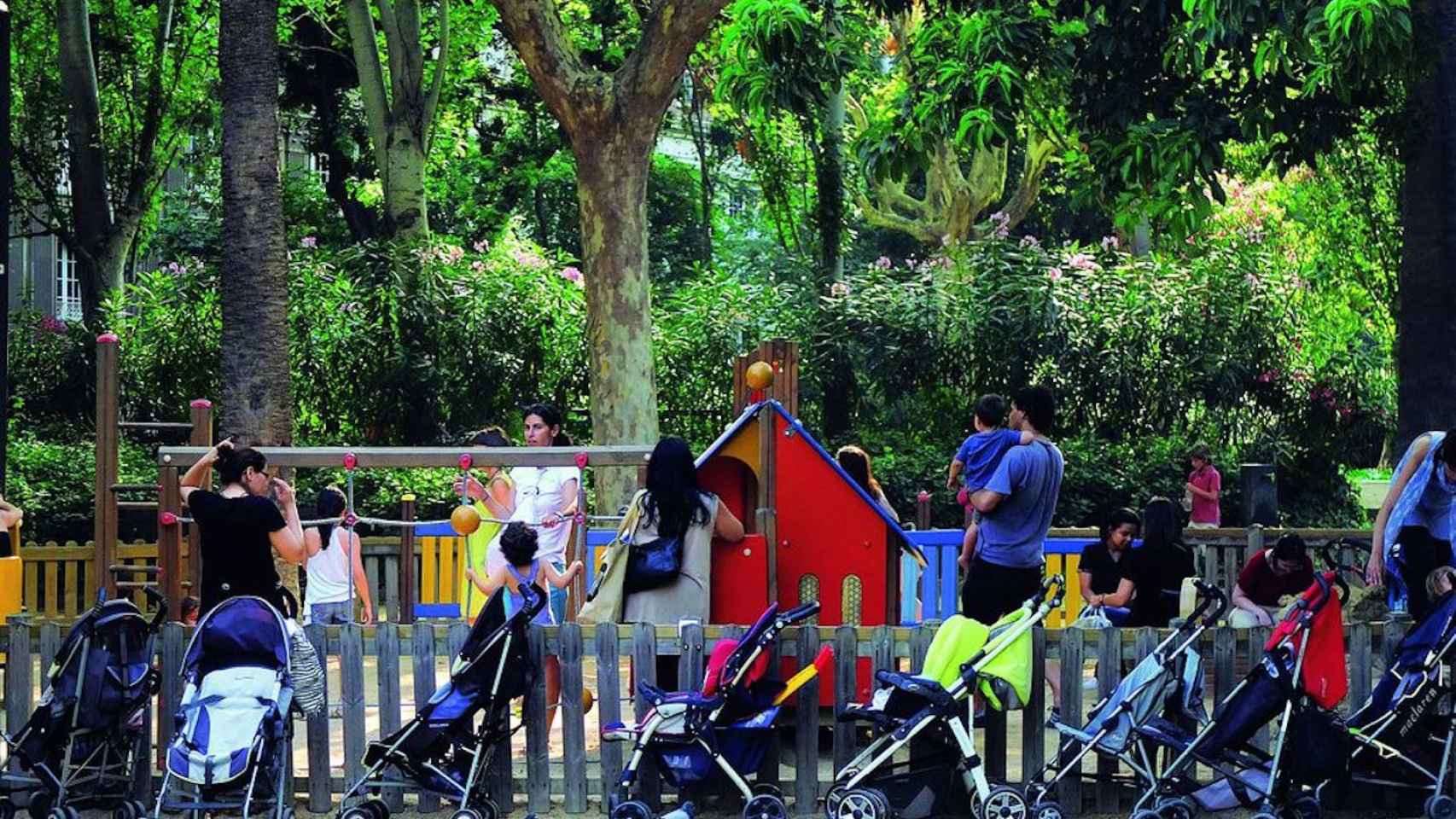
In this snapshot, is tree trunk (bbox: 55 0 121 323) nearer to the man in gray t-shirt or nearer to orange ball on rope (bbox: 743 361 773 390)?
orange ball on rope (bbox: 743 361 773 390)

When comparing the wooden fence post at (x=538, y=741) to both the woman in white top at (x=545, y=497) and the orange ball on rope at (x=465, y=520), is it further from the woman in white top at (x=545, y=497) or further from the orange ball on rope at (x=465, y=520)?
the woman in white top at (x=545, y=497)

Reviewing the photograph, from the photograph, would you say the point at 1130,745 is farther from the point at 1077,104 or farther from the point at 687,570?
the point at 1077,104

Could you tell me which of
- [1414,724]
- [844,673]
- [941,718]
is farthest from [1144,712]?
[844,673]

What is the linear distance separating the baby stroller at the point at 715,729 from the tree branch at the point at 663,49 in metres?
8.30

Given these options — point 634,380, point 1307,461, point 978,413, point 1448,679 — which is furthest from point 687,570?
point 1307,461

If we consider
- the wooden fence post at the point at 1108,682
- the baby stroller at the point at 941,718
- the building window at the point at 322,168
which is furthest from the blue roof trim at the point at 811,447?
the building window at the point at 322,168

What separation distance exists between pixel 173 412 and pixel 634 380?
294 inches

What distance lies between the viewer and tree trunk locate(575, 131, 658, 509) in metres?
16.5

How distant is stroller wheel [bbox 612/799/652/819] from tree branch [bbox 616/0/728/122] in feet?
28.6

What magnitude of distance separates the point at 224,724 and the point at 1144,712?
393cm

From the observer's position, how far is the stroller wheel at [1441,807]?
8.84 m

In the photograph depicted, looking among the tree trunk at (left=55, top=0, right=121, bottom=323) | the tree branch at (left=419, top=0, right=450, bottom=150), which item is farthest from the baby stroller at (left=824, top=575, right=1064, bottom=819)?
the tree trunk at (left=55, top=0, right=121, bottom=323)

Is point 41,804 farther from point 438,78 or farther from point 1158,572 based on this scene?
point 438,78

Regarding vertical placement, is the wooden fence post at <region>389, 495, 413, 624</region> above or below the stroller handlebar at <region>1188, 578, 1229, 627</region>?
below
